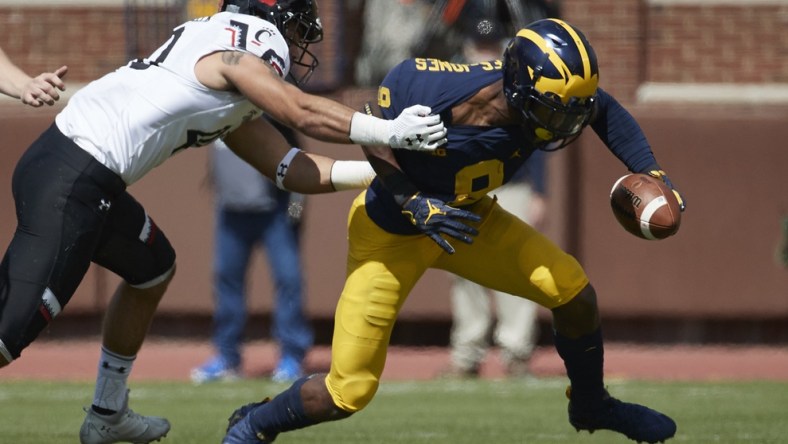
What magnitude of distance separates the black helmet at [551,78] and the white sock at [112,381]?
2.06 meters

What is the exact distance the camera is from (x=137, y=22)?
12.1 metres

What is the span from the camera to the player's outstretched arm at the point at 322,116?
4.88m

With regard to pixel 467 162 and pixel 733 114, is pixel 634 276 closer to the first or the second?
pixel 733 114

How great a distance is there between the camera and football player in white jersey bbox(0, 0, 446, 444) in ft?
16.3

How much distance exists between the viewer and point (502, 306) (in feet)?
32.0

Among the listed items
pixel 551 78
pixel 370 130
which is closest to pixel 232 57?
pixel 370 130

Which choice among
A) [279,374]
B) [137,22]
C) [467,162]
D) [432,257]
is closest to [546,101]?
[467,162]

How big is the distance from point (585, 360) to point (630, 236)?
5424mm

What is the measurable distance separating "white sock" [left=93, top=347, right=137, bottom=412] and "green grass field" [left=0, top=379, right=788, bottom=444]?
0.68m

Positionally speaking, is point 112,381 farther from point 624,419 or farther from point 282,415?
point 624,419

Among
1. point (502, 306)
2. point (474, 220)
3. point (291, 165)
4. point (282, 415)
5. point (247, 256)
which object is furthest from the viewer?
point (247, 256)

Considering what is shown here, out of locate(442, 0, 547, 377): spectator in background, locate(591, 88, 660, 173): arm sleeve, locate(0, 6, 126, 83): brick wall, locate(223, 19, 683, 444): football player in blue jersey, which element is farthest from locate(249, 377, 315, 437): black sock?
locate(0, 6, 126, 83): brick wall

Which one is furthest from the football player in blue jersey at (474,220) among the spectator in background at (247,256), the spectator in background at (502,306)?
the spectator in background at (247,256)

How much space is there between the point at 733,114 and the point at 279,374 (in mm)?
4306
